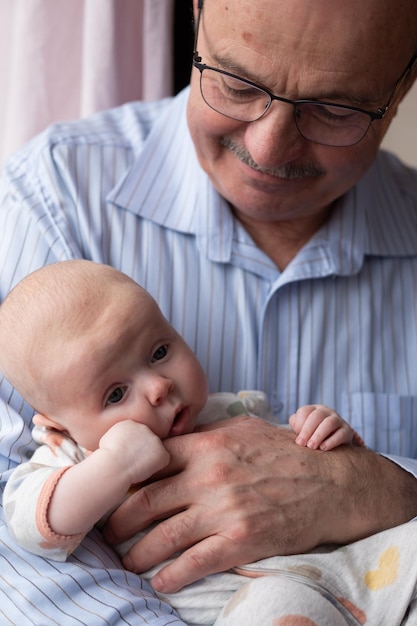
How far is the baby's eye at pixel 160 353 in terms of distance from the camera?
1583 mm

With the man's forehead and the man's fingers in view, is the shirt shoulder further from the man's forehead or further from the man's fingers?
the man's fingers

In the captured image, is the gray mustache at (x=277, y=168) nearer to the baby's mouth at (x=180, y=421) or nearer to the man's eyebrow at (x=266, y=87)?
the man's eyebrow at (x=266, y=87)

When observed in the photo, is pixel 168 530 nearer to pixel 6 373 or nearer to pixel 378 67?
pixel 6 373

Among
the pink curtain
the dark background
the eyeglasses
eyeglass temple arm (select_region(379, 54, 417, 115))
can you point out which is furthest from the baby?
the dark background

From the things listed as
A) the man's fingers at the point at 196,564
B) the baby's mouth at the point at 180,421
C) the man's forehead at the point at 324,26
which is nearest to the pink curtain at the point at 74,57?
the man's forehead at the point at 324,26

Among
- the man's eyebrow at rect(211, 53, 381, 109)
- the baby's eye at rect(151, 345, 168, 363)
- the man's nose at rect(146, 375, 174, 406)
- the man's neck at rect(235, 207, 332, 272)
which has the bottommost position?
the man's nose at rect(146, 375, 174, 406)

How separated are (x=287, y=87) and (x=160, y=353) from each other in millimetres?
557

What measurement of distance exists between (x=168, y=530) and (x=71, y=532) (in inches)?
7.4

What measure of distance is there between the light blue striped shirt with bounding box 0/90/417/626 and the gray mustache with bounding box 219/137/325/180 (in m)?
0.23

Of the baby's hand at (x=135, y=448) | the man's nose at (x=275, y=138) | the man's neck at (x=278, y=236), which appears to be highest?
the man's nose at (x=275, y=138)

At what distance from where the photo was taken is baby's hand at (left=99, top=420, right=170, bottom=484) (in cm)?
142

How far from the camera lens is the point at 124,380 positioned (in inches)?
60.1

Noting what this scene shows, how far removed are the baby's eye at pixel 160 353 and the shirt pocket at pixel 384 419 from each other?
1.84ft

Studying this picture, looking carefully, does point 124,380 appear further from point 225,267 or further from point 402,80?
point 402,80
